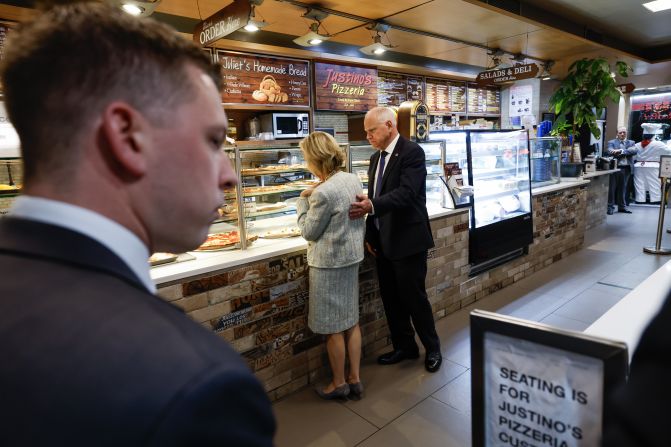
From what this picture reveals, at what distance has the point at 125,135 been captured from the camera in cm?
55

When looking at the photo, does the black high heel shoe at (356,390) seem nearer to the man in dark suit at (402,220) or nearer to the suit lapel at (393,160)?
the man in dark suit at (402,220)

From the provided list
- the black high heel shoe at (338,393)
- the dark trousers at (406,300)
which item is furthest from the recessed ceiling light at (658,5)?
the black high heel shoe at (338,393)

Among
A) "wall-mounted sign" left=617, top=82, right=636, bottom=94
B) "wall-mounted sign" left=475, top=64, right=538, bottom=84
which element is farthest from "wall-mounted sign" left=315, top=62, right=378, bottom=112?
"wall-mounted sign" left=617, top=82, right=636, bottom=94

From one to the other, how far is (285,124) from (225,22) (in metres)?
2.22

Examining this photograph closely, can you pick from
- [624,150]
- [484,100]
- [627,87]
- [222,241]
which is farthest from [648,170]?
[222,241]

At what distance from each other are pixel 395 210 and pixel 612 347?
86.3 inches

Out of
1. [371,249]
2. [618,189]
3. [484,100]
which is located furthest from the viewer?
[618,189]

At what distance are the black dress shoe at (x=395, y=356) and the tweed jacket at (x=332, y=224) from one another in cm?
104

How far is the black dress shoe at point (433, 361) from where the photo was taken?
10.2 feet

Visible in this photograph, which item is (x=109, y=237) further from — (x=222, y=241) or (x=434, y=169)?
(x=434, y=169)

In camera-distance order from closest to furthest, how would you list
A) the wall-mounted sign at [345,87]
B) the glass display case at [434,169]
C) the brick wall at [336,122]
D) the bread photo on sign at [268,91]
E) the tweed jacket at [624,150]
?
1. the glass display case at [434,169]
2. the bread photo on sign at [268,91]
3. the wall-mounted sign at [345,87]
4. the brick wall at [336,122]
5. the tweed jacket at [624,150]

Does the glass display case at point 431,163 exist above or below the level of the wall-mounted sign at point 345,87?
below

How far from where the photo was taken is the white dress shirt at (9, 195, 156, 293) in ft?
1.74

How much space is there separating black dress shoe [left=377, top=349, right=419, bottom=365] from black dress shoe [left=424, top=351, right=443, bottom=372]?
15 cm
